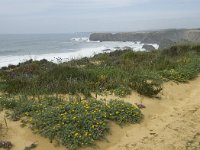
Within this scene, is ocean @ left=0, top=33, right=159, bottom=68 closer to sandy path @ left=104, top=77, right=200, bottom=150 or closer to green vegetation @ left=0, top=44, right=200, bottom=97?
green vegetation @ left=0, top=44, right=200, bottom=97

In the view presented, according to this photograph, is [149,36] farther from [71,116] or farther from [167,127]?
[71,116]

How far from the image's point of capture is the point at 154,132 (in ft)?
22.7

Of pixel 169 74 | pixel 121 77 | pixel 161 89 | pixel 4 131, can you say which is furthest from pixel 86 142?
pixel 169 74

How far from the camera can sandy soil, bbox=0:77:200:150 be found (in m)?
6.25

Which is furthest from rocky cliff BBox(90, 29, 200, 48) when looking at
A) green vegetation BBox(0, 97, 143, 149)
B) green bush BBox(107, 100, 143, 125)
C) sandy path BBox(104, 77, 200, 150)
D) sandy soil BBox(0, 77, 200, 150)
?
green vegetation BBox(0, 97, 143, 149)

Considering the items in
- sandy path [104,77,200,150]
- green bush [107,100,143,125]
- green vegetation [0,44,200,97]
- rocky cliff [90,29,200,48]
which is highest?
green vegetation [0,44,200,97]

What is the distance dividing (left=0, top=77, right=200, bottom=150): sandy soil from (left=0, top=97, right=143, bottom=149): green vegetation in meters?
0.18

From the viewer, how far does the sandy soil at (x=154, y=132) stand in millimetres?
6250

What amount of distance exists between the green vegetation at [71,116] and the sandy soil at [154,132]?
0.18m

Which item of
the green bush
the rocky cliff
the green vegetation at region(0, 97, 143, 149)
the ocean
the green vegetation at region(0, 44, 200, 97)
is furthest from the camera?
the rocky cliff

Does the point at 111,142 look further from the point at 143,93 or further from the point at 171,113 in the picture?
the point at 143,93

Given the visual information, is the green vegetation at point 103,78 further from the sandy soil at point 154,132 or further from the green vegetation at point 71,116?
the green vegetation at point 71,116

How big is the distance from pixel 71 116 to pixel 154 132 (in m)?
1.84

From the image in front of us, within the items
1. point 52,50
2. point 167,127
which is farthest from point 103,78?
point 52,50
